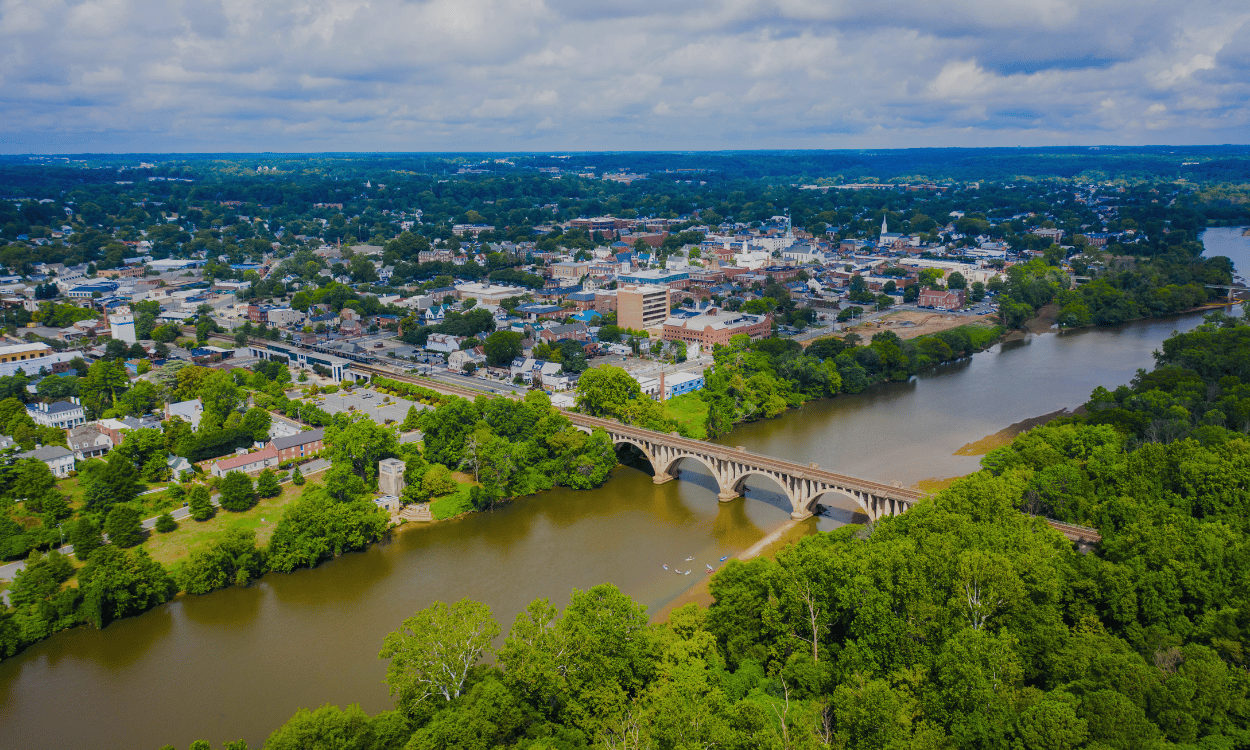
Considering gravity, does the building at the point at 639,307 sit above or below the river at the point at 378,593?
above

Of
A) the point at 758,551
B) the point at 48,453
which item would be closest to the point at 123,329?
the point at 48,453

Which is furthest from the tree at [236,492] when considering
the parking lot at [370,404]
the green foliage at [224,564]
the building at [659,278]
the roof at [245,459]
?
the building at [659,278]

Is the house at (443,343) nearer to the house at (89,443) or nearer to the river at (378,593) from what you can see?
the house at (89,443)

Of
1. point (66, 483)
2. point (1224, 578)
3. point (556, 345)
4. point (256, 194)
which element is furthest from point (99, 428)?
point (256, 194)

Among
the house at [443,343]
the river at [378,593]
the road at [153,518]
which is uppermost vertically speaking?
the house at [443,343]

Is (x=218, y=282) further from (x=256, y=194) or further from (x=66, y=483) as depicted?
(x=256, y=194)

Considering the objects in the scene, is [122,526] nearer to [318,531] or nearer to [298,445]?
[318,531]
